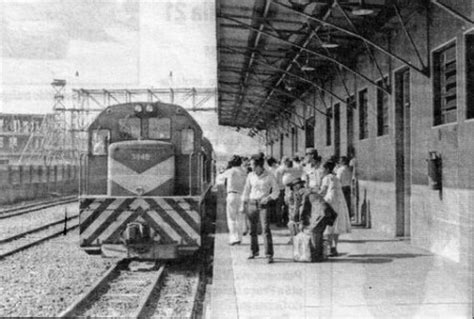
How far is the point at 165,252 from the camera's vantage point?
32.2 ft

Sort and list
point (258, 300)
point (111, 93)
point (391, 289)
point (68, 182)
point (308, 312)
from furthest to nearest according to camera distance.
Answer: point (68, 182)
point (111, 93)
point (391, 289)
point (258, 300)
point (308, 312)

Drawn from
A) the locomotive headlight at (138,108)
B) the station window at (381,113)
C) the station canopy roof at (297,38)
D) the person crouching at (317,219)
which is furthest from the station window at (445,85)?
the locomotive headlight at (138,108)

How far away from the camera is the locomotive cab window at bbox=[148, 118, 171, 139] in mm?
10766

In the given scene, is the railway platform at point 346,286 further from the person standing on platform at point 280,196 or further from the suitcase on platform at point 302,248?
the person standing on platform at point 280,196

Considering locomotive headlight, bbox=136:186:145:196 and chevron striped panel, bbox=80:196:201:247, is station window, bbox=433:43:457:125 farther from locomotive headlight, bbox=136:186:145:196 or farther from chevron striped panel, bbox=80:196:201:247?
locomotive headlight, bbox=136:186:145:196

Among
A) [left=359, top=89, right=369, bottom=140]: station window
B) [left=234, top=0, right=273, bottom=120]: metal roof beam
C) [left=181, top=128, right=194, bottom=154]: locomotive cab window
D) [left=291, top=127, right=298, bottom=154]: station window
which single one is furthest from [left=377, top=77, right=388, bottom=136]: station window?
[left=291, top=127, right=298, bottom=154]: station window

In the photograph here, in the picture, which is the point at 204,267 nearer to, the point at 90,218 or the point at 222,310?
the point at 90,218

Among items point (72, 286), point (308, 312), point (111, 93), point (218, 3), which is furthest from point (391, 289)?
point (111, 93)

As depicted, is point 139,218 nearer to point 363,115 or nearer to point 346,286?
point 346,286

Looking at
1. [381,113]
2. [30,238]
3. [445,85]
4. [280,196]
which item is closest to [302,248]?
[445,85]

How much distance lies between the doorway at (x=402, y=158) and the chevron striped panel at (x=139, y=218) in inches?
184

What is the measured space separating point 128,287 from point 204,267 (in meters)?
2.33

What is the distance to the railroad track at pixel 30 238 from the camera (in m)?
12.3

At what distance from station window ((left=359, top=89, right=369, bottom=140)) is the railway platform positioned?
482 cm
